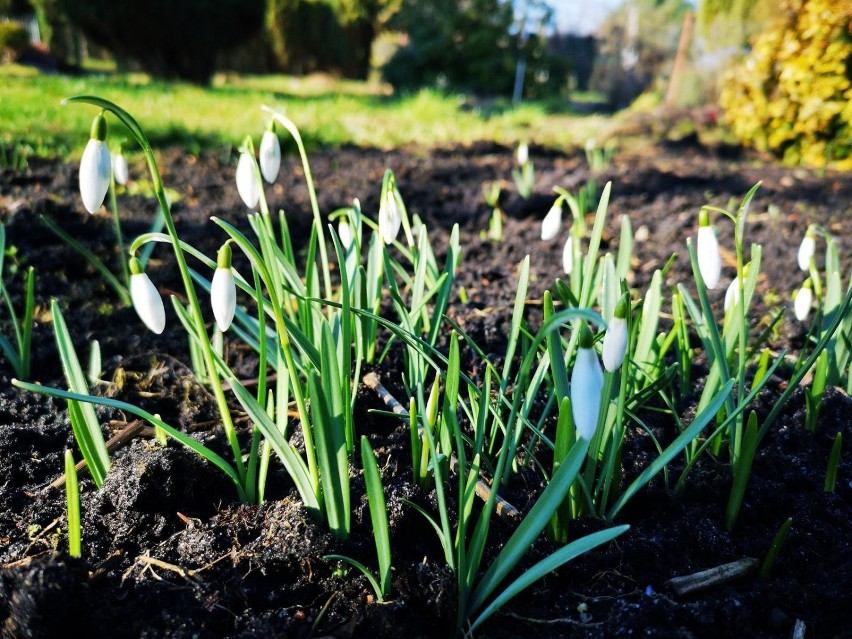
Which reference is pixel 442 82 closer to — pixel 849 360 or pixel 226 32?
pixel 226 32

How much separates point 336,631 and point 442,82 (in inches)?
561

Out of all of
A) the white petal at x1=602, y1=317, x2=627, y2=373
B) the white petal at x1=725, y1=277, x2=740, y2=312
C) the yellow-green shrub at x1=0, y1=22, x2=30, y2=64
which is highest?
the yellow-green shrub at x1=0, y1=22, x2=30, y2=64

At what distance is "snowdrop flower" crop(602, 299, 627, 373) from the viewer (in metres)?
1.00

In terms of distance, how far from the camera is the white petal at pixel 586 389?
92cm

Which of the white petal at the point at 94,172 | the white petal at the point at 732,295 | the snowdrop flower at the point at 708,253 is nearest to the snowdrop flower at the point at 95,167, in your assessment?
the white petal at the point at 94,172

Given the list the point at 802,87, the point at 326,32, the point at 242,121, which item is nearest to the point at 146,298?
the point at 242,121

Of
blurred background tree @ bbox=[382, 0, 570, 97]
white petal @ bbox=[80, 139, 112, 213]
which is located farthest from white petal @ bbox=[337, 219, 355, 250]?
blurred background tree @ bbox=[382, 0, 570, 97]

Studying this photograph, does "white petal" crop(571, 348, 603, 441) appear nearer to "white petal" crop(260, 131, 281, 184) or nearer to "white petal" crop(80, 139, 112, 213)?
"white petal" crop(80, 139, 112, 213)

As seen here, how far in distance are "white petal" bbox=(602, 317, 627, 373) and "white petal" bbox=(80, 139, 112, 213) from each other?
2.88 ft

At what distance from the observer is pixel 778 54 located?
6.26m

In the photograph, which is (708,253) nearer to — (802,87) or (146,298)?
(146,298)

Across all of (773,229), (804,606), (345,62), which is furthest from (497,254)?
(345,62)

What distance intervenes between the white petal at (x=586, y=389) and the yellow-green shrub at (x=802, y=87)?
6.01m

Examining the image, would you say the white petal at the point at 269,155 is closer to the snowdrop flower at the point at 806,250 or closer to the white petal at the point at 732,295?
the white petal at the point at 732,295
